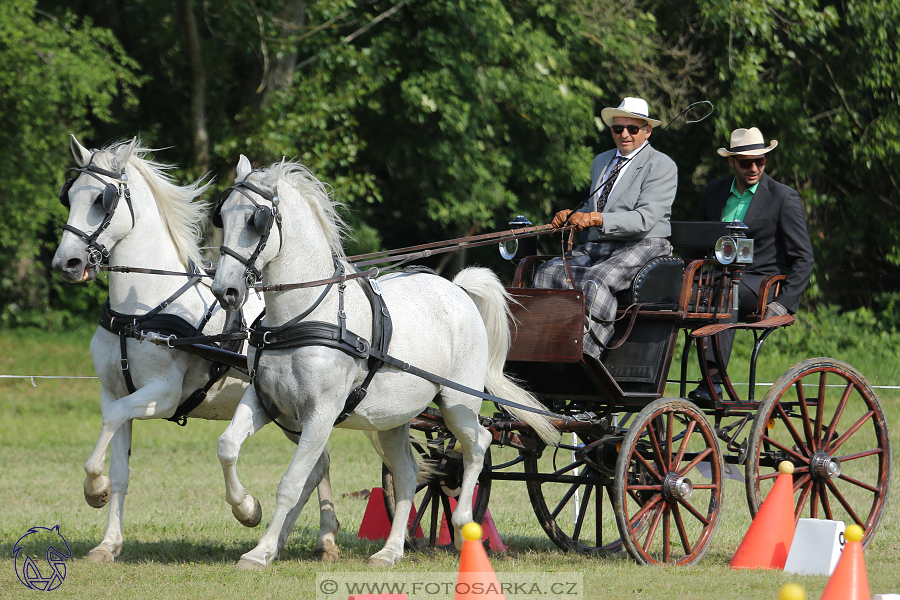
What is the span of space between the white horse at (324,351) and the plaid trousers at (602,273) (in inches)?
23.3

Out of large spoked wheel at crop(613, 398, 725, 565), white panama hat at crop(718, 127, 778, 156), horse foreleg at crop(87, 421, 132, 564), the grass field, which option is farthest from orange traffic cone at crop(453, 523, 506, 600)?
white panama hat at crop(718, 127, 778, 156)

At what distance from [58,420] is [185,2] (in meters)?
5.92

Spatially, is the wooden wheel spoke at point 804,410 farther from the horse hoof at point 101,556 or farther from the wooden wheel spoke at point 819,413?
the horse hoof at point 101,556

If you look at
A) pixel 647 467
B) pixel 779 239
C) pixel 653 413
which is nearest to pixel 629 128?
pixel 779 239

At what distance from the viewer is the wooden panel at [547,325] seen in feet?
19.2

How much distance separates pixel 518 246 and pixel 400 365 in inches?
68.0

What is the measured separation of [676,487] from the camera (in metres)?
5.88

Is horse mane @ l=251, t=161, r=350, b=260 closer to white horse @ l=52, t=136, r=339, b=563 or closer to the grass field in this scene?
white horse @ l=52, t=136, r=339, b=563

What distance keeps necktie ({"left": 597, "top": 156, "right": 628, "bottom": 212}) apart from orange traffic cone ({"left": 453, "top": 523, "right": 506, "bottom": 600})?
3.02 m

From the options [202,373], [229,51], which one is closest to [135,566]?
[202,373]

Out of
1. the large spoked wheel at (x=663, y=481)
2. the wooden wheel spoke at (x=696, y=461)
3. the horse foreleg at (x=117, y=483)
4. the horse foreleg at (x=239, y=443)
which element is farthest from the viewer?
the wooden wheel spoke at (x=696, y=461)

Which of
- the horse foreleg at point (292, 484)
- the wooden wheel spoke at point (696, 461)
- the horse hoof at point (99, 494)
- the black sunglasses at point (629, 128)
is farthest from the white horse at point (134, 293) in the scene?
the black sunglasses at point (629, 128)

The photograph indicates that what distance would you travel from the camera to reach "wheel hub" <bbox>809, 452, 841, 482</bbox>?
6.36m

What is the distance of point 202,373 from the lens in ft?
19.9
